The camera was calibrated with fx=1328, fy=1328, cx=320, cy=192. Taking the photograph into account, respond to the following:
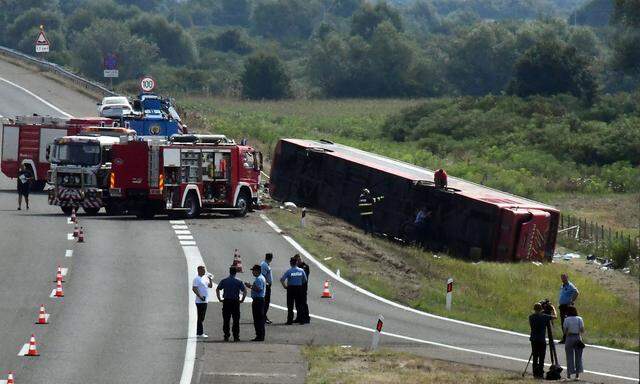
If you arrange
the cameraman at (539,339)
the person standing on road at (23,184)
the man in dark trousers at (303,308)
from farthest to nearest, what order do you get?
the person standing on road at (23,184) → the man in dark trousers at (303,308) → the cameraman at (539,339)

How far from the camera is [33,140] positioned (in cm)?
5169

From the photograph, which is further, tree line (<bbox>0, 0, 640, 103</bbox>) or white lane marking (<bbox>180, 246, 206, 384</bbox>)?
tree line (<bbox>0, 0, 640, 103</bbox>)

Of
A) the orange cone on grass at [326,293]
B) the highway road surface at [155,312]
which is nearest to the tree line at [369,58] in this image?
the highway road surface at [155,312]

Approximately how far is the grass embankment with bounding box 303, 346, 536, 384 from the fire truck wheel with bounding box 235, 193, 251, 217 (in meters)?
20.5

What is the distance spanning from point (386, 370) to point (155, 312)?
25.0 ft

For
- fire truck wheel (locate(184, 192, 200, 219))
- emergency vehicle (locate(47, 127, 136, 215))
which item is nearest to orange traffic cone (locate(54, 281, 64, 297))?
emergency vehicle (locate(47, 127, 136, 215))

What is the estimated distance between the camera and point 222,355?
25.3 meters

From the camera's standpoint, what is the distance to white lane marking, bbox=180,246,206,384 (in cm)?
2367

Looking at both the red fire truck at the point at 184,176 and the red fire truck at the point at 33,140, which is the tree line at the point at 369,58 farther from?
the red fire truck at the point at 184,176

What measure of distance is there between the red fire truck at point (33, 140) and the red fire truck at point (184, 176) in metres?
7.69

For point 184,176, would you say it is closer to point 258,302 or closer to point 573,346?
point 258,302

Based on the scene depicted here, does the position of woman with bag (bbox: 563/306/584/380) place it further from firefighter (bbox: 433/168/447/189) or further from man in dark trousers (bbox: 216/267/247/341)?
firefighter (bbox: 433/168/447/189)

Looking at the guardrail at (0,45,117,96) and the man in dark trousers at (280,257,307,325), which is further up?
the guardrail at (0,45,117,96)

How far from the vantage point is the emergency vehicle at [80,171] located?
146 ft
